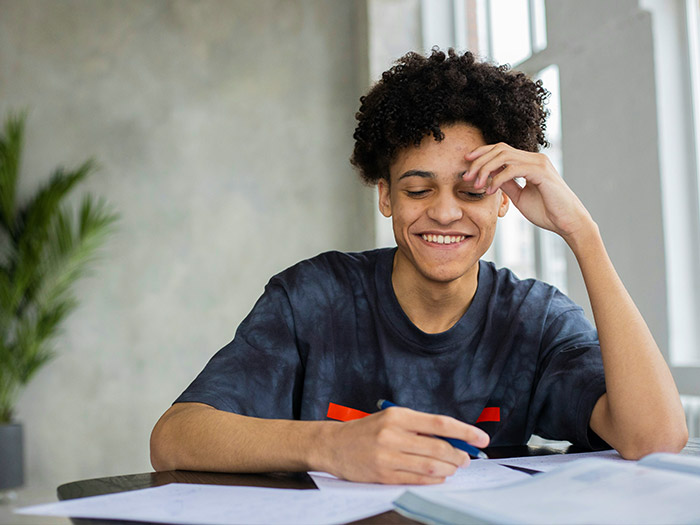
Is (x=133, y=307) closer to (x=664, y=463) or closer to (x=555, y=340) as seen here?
(x=555, y=340)

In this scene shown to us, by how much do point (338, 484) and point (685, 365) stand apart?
192 centimetres

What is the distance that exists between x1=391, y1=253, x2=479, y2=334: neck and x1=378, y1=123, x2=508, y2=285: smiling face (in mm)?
34

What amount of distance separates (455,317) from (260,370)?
1.53 ft

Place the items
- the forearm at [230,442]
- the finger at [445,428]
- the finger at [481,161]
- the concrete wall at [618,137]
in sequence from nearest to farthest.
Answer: the finger at [445,428] → the forearm at [230,442] → the finger at [481,161] → the concrete wall at [618,137]

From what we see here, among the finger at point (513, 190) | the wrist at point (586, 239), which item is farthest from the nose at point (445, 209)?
the wrist at point (586, 239)

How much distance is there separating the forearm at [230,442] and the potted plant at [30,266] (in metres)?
3.18

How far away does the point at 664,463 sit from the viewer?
39.2 inches

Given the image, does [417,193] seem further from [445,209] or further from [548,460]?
[548,460]

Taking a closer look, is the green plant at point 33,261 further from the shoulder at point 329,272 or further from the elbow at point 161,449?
the elbow at point 161,449

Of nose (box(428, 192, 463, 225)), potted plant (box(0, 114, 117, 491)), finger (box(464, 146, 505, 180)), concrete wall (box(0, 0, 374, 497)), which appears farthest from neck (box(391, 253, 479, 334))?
potted plant (box(0, 114, 117, 491))

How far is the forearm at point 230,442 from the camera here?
1.06 meters

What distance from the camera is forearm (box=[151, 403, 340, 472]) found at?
1061mm

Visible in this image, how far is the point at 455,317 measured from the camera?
1628mm

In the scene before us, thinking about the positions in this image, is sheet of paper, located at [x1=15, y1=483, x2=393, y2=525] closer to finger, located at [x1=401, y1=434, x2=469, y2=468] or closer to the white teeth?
finger, located at [x1=401, y1=434, x2=469, y2=468]
